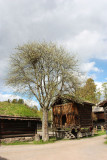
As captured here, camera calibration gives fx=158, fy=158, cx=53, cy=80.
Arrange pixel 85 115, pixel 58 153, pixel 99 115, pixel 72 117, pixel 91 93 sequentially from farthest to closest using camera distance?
pixel 91 93, pixel 99 115, pixel 85 115, pixel 72 117, pixel 58 153

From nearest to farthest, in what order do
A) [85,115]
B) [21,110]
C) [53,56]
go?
[53,56] → [21,110] → [85,115]

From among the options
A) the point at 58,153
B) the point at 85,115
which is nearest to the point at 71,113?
the point at 85,115

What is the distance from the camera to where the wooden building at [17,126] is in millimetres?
20314

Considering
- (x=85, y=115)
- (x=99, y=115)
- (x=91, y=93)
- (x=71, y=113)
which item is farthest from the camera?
(x=91, y=93)

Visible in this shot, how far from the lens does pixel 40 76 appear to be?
22109mm

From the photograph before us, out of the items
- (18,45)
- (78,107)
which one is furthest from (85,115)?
(18,45)

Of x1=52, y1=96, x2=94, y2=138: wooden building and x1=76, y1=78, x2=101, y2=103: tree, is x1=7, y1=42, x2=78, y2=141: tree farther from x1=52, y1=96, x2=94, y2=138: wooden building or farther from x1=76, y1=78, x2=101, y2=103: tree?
x1=76, y1=78, x2=101, y2=103: tree

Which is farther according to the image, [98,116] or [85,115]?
[98,116]

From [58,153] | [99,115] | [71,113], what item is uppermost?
[71,113]

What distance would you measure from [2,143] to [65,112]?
11.2 meters

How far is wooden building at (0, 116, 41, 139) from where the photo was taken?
2031 centimetres

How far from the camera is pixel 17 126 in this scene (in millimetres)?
21906

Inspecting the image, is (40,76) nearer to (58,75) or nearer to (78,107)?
(58,75)

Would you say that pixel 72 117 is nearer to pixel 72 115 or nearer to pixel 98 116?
pixel 72 115
